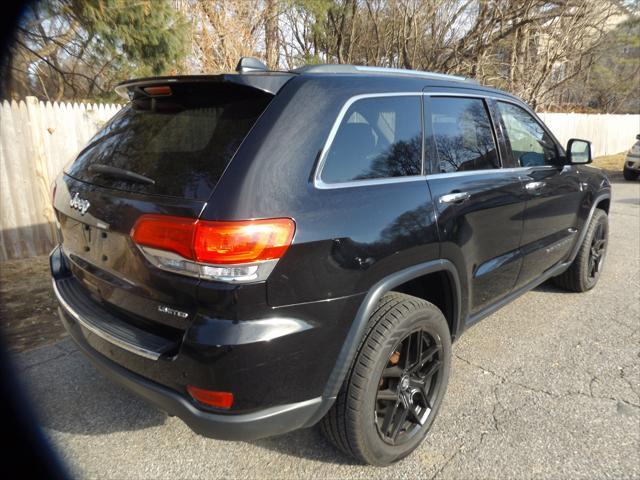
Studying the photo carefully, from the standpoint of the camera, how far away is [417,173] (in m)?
2.31

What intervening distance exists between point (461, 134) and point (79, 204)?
2.16 m

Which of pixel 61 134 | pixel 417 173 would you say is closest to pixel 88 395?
pixel 417 173

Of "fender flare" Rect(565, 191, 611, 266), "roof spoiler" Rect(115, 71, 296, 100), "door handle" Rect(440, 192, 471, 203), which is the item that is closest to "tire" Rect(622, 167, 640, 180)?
"fender flare" Rect(565, 191, 611, 266)

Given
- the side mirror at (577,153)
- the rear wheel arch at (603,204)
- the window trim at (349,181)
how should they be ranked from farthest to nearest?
the rear wheel arch at (603,204) < the side mirror at (577,153) < the window trim at (349,181)

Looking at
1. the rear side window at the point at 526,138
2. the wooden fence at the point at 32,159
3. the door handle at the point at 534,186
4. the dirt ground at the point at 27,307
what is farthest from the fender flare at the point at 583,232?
the wooden fence at the point at 32,159

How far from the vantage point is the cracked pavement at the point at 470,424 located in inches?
86.7

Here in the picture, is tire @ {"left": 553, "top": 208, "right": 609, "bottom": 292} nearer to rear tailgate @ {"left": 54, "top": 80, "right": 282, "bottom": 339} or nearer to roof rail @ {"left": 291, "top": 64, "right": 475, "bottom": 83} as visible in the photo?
roof rail @ {"left": 291, "top": 64, "right": 475, "bottom": 83}

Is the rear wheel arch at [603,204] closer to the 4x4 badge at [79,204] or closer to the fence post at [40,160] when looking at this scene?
the 4x4 badge at [79,204]

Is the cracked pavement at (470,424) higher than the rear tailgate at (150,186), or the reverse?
the rear tailgate at (150,186)

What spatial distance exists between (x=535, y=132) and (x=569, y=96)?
3093 centimetres

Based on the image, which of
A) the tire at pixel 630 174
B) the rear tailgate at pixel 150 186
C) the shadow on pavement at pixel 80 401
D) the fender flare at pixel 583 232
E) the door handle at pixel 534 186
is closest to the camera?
the rear tailgate at pixel 150 186

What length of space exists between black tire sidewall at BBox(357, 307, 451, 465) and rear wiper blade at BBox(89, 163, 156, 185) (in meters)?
1.27

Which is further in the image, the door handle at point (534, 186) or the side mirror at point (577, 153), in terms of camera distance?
the side mirror at point (577, 153)

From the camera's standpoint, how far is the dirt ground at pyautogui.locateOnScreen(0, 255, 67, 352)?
346 centimetres
